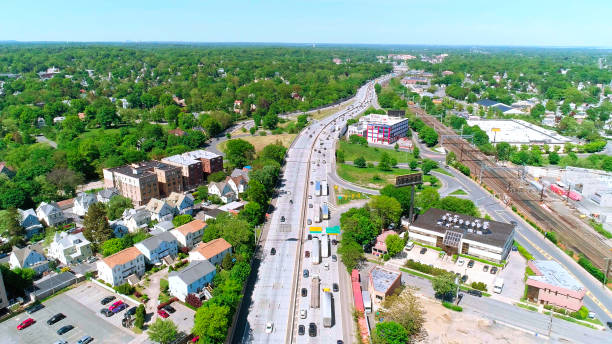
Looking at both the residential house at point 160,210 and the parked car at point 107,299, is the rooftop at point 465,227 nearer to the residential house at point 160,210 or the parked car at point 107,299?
the residential house at point 160,210

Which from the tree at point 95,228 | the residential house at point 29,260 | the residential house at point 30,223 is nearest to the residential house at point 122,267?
the tree at point 95,228

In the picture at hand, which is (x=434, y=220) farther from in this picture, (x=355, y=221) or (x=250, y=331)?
(x=250, y=331)

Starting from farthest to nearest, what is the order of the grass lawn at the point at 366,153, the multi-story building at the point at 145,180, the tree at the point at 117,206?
the grass lawn at the point at 366,153 < the multi-story building at the point at 145,180 < the tree at the point at 117,206

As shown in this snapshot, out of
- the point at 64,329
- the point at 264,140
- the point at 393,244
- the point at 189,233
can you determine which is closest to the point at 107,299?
the point at 64,329

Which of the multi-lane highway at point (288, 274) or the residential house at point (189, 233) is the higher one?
the residential house at point (189, 233)

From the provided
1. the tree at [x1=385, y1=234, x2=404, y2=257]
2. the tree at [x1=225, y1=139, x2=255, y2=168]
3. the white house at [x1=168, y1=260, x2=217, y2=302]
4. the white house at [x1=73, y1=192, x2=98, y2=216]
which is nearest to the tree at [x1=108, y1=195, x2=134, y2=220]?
the white house at [x1=73, y1=192, x2=98, y2=216]

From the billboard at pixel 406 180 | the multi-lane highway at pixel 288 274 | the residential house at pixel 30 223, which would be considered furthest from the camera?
the residential house at pixel 30 223
